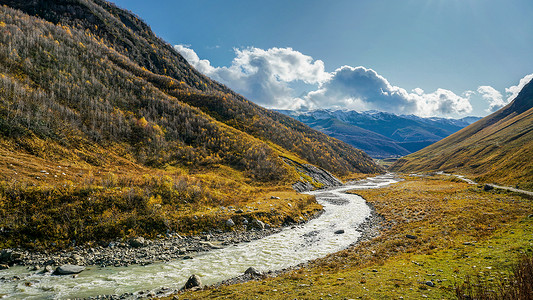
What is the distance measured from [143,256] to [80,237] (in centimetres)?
780

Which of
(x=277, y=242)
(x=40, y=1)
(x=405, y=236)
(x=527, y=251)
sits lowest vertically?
(x=277, y=242)

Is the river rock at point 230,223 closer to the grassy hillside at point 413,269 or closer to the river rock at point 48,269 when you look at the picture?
the grassy hillside at point 413,269

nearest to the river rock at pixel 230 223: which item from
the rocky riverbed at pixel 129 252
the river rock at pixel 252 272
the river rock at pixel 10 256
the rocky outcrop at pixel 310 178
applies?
the rocky riverbed at pixel 129 252

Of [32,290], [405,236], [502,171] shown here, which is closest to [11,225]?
[32,290]

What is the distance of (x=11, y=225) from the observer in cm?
2152

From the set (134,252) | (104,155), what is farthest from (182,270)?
(104,155)

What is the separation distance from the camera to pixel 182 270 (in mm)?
19984

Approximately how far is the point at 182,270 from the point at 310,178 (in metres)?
92.5

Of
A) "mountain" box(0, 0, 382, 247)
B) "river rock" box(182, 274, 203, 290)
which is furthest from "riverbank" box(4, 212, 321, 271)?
"river rock" box(182, 274, 203, 290)

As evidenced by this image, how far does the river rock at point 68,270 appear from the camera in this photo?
18056 mm

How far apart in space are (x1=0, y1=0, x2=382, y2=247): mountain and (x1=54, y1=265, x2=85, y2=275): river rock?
5.35 metres

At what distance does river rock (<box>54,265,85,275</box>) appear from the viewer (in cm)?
1806

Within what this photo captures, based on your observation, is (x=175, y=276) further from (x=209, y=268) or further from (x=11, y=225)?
(x=11, y=225)

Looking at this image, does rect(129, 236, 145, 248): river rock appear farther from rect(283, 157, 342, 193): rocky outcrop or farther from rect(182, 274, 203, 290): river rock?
rect(283, 157, 342, 193): rocky outcrop
